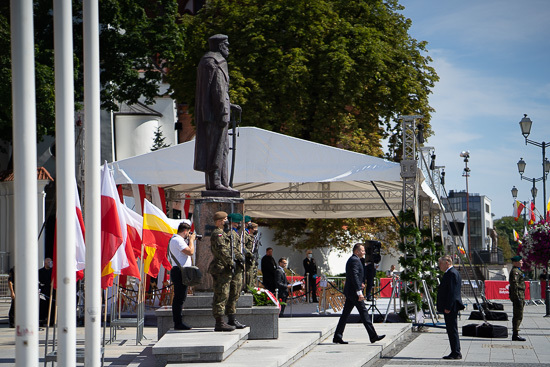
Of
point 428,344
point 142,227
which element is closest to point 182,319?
point 142,227

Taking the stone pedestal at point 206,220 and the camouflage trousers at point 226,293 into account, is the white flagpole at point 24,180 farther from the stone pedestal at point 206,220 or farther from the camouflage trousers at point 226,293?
the stone pedestal at point 206,220

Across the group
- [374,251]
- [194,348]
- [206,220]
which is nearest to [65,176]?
[194,348]

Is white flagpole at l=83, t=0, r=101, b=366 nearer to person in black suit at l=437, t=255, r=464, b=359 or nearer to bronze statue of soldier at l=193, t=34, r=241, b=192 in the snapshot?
bronze statue of soldier at l=193, t=34, r=241, b=192

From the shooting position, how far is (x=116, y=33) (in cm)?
3441

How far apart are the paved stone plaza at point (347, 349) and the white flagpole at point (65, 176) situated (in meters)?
4.28

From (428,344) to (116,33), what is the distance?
21.8 metres

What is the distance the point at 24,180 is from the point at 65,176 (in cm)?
84

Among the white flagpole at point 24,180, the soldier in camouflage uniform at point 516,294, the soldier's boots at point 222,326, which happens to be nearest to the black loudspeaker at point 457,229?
the soldier in camouflage uniform at point 516,294

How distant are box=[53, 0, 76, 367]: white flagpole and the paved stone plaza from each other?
14.1 feet

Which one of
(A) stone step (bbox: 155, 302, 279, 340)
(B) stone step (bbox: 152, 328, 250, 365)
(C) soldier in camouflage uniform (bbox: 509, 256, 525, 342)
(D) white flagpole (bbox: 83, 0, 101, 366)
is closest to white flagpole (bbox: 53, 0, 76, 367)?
(D) white flagpole (bbox: 83, 0, 101, 366)

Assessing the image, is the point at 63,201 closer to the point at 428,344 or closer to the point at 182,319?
the point at 182,319

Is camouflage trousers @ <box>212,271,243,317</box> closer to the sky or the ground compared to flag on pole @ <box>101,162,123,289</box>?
closer to the ground

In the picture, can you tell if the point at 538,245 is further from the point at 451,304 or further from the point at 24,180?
the point at 24,180

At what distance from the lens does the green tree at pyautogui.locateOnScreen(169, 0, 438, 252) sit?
3497cm
